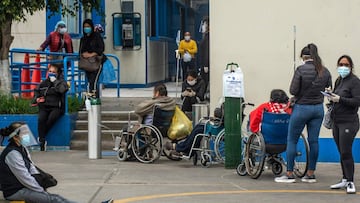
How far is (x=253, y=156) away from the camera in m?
11.2

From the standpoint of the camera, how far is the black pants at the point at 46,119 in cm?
1391

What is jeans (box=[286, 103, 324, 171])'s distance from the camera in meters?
10.6

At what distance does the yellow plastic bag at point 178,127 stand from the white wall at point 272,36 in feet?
2.27

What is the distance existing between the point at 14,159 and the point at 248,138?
14.1 feet

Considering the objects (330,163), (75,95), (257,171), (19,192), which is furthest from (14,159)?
(75,95)

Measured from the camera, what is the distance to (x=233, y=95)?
11875mm

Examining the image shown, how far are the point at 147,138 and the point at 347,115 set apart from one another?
3717 mm

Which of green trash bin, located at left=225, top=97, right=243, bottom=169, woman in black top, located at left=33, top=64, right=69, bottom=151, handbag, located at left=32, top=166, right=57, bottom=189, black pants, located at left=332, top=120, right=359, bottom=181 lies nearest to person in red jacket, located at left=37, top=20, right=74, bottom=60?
woman in black top, located at left=33, top=64, right=69, bottom=151

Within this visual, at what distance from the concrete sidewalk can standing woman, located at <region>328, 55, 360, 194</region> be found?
0.34m

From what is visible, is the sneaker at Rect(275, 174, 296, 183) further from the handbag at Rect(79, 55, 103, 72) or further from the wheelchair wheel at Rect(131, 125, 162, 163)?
the handbag at Rect(79, 55, 103, 72)

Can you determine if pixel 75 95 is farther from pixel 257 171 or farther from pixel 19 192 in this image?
pixel 19 192

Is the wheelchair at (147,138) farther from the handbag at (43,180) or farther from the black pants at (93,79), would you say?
the handbag at (43,180)

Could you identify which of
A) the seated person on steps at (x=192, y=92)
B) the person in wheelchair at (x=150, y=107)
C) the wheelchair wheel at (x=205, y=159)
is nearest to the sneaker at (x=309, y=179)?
the wheelchair wheel at (x=205, y=159)

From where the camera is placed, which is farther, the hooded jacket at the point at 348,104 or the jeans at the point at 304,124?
the jeans at the point at 304,124
